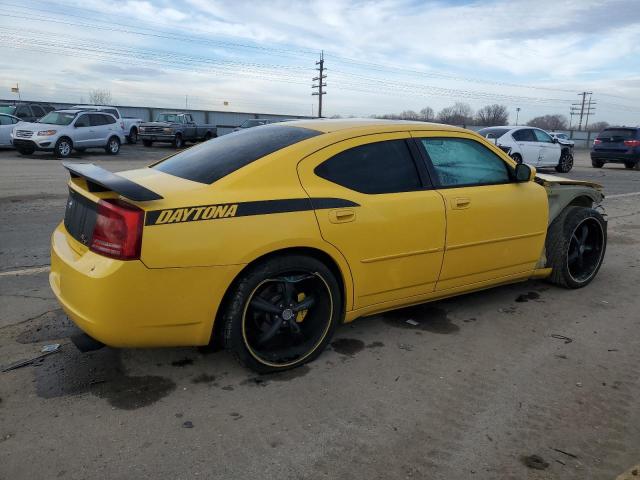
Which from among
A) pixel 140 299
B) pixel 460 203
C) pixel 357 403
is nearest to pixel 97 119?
pixel 460 203

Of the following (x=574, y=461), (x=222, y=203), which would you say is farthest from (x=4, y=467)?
(x=574, y=461)

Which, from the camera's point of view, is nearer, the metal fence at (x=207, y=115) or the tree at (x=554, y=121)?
the metal fence at (x=207, y=115)

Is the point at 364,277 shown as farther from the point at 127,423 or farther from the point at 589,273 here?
the point at 589,273

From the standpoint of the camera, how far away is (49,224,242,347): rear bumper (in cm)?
273

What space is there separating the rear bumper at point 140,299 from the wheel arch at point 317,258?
0.08 meters

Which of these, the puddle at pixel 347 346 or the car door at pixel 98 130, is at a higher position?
the car door at pixel 98 130

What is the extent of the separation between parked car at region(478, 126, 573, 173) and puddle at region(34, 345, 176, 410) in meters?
14.2

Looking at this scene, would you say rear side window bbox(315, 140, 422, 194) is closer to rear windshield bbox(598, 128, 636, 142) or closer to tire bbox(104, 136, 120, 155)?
tire bbox(104, 136, 120, 155)

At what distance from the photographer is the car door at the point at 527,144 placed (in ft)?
53.1

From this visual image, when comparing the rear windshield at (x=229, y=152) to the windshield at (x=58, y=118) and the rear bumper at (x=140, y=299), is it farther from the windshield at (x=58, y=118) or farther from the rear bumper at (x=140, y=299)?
the windshield at (x=58, y=118)

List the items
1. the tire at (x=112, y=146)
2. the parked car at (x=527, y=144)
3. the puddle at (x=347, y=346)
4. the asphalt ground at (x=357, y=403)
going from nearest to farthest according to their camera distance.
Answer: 1. the asphalt ground at (x=357, y=403)
2. the puddle at (x=347, y=346)
3. the parked car at (x=527, y=144)
4. the tire at (x=112, y=146)

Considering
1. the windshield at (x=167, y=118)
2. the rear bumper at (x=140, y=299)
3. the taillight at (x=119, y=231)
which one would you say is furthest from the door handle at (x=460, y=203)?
the windshield at (x=167, y=118)

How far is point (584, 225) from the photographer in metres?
5.08

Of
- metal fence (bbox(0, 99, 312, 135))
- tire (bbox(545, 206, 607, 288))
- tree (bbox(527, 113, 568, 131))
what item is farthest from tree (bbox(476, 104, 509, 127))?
tire (bbox(545, 206, 607, 288))
